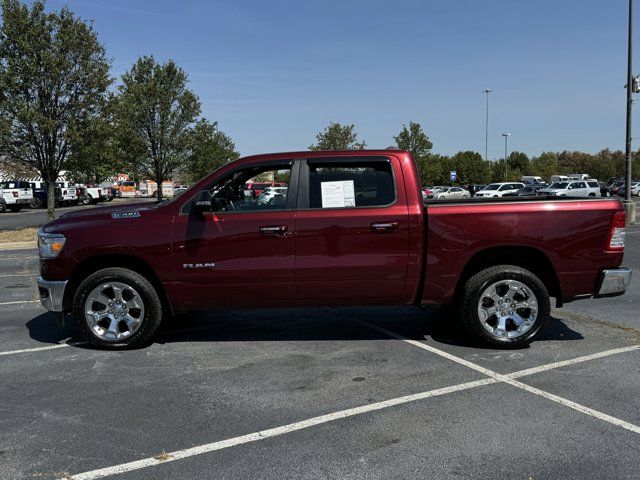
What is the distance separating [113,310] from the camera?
522 centimetres

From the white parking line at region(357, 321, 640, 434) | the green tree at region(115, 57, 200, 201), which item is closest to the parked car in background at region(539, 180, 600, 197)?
the green tree at region(115, 57, 200, 201)

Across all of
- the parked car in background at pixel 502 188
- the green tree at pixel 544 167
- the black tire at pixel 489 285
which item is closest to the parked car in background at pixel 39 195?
the parked car in background at pixel 502 188

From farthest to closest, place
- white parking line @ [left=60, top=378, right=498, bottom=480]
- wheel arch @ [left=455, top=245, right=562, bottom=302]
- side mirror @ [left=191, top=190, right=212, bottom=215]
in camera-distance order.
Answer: wheel arch @ [left=455, top=245, right=562, bottom=302] → side mirror @ [left=191, top=190, right=212, bottom=215] → white parking line @ [left=60, top=378, right=498, bottom=480]

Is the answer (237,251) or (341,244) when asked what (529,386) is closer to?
(341,244)

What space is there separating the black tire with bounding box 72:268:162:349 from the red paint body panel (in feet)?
0.56

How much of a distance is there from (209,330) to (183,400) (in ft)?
6.70

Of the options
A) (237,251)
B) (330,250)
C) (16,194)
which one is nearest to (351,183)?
(330,250)

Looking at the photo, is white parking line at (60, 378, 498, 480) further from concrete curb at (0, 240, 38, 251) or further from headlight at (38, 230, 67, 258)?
concrete curb at (0, 240, 38, 251)

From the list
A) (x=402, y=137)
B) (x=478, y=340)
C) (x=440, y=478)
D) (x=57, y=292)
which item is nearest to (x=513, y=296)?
(x=478, y=340)

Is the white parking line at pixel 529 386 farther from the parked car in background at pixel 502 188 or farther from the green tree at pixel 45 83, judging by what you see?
the parked car in background at pixel 502 188

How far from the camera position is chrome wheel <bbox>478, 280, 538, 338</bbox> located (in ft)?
16.9

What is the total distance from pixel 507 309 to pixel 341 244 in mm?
1705

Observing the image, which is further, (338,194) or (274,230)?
(338,194)

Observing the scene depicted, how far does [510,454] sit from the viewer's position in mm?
3189
